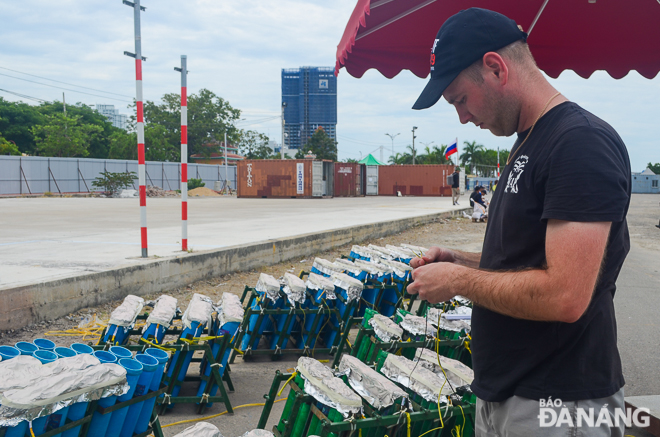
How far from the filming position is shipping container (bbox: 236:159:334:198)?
34.6 metres

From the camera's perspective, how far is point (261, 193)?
117 feet

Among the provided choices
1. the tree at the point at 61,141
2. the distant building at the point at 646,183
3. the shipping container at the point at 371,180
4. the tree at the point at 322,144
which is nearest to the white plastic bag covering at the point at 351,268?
the shipping container at the point at 371,180

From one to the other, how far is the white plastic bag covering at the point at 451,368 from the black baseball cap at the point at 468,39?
1623 mm

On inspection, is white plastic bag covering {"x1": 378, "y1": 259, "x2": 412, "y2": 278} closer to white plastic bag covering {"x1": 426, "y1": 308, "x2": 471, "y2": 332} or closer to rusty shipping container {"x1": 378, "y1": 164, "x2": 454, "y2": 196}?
white plastic bag covering {"x1": 426, "y1": 308, "x2": 471, "y2": 332}

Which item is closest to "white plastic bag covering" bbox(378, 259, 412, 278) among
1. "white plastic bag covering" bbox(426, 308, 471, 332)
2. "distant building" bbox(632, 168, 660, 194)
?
"white plastic bag covering" bbox(426, 308, 471, 332)

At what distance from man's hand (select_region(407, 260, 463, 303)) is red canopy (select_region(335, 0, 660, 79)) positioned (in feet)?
7.92

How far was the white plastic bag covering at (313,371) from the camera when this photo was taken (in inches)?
91.2

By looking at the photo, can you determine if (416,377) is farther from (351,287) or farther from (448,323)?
(351,287)

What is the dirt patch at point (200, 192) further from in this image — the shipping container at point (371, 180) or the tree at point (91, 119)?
the tree at point (91, 119)

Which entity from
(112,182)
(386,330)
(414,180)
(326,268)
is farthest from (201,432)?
(414,180)

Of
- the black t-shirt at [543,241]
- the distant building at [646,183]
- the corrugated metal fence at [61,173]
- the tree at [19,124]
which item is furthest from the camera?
the distant building at [646,183]

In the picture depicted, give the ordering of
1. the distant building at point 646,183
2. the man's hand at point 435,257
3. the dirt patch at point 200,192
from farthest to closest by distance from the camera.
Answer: the distant building at point 646,183 < the dirt patch at point 200,192 < the man's hand at point 435,257

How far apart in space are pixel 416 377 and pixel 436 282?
1.13 metres

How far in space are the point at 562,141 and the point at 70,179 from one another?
42522mm
